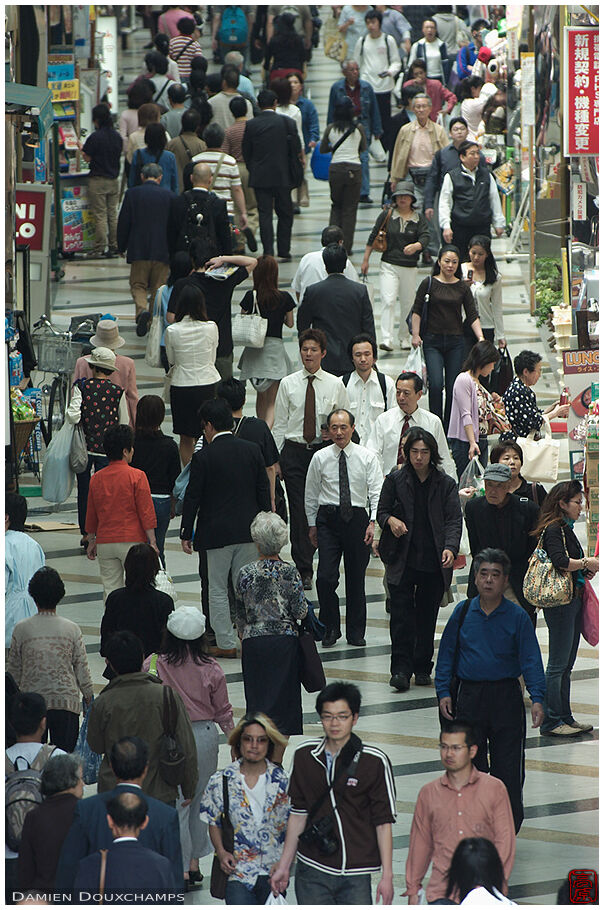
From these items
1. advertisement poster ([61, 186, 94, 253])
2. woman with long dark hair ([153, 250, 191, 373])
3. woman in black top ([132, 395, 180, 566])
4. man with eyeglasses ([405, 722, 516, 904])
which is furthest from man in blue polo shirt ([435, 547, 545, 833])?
advertisement poster ([61, 186, 94, 253])

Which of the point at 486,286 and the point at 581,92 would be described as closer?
the point at 581,92

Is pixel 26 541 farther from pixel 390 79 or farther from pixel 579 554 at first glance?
pixel 390 79

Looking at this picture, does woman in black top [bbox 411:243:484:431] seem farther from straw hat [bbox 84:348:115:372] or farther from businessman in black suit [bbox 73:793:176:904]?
businessman in black suit [bbox 73:793:176:904]

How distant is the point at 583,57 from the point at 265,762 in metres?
7.88

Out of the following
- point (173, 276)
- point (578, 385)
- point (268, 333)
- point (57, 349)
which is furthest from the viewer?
point (57, 349)

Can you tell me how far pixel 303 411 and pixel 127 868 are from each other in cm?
510

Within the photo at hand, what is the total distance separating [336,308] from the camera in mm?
12211

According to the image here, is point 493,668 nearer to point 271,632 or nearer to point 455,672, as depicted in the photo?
point 455,672

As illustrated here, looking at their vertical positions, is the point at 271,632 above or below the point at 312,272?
below

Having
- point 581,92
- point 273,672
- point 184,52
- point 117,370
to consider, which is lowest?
point 273,672

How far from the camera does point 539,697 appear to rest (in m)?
7.53

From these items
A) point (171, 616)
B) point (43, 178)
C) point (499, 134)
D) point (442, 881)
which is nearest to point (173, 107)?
point (43, 178)

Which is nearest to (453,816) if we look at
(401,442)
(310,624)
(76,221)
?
(310,624)

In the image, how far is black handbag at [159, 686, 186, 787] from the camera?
695 centimetres
